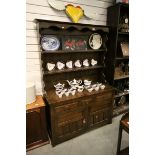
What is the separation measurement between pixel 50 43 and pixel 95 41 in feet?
2.83

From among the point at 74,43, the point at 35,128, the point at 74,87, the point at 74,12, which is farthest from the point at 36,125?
the point at 74,12

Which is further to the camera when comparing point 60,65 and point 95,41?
point 95,41

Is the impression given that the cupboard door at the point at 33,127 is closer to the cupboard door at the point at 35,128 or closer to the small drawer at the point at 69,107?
the cupboard door at the point at 35,128

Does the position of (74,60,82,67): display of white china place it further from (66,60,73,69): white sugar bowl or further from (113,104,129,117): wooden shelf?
(113,104,129,117): wooden shelf

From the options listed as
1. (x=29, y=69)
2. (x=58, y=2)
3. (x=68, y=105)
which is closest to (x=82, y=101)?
(x=68, y=105)

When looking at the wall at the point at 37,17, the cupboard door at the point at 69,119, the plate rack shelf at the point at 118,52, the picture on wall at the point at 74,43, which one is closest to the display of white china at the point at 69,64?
the picture on wall at the point at 74,43

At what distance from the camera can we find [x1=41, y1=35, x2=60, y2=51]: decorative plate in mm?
2271

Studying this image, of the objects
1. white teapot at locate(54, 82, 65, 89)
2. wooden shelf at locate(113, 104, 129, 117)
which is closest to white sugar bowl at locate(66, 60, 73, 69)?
white teapot at locate(54, 82, 65, 89)

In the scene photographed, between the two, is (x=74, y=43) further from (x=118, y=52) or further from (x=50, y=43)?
(x=118, y=52)

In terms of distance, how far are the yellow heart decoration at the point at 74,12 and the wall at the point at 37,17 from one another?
0.09 m

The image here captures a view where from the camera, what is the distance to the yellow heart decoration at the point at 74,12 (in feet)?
7.63

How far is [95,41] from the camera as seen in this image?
2.70 metres

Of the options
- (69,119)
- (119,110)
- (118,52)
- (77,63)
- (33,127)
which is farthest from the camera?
(119,110)
